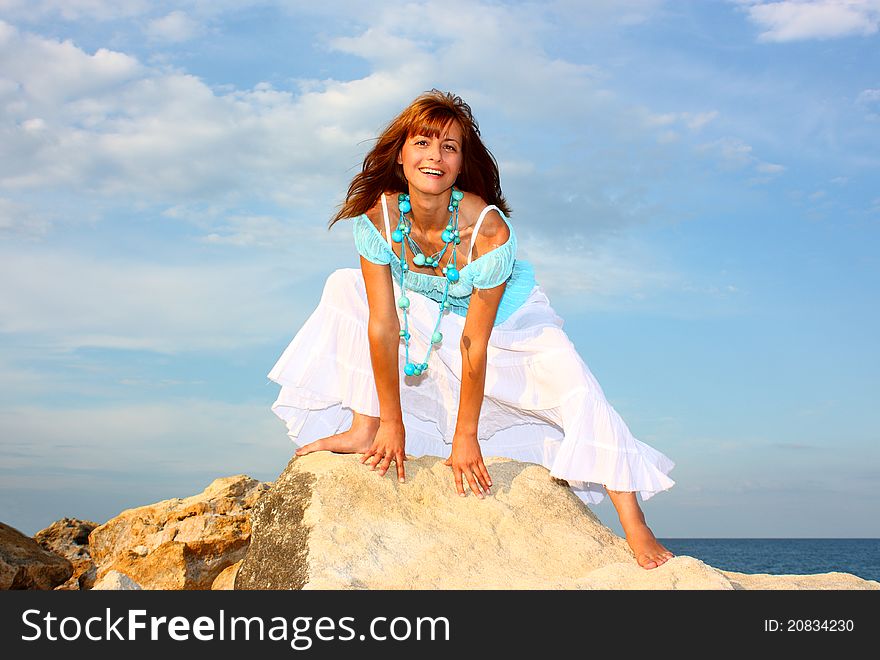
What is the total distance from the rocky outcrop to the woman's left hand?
0.09m

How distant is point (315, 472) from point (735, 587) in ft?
7.40

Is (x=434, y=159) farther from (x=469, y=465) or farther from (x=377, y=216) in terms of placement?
(x=469, y=465)

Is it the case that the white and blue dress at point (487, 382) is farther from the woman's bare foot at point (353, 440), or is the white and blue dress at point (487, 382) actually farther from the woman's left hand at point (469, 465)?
the woman's left hand at point (469, 465)

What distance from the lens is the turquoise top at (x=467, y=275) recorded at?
15.4 ft

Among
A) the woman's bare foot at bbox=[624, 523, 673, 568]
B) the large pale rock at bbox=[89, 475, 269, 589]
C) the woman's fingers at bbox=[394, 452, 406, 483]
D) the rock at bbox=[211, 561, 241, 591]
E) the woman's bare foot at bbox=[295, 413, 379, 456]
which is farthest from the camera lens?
the large pale rock at bbox=[89, 475, 269, 589]

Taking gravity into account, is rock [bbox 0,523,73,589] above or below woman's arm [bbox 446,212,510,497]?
below

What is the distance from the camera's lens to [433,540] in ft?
13.9

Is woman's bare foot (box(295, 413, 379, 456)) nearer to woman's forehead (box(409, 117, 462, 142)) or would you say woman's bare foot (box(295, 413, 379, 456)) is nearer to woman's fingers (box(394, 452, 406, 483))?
woman's fingers (box(394, 452, 406, 483))

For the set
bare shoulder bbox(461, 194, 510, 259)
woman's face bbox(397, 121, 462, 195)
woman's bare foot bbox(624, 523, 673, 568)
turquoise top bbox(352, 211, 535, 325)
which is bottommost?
woman's bare foot bbox(624, 523, 673, 568)

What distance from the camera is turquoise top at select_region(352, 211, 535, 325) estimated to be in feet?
15.4

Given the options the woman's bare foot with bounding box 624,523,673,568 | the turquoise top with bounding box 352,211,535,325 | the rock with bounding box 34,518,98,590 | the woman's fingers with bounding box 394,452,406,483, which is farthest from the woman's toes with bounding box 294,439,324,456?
the rock with bounding box 34,518,98,590

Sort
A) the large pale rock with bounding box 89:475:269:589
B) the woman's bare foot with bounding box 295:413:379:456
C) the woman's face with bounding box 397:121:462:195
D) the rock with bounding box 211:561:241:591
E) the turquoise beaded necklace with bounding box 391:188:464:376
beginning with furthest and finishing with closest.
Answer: the large pale rock with bounding box 89:475:269:589, the rock with bounding box 211:561:241:591, the turquoise beaded necklace with bounding box 391:188:464:376, the woman's bare foot with bounding box 295:413:379:456, the woman's face with bounding box 397:121:462:195
